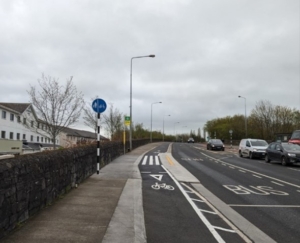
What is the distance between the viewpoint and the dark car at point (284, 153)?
21047 mm

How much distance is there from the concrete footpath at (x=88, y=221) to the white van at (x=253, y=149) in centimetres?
2050

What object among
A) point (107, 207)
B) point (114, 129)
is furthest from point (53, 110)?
point (114, 129)

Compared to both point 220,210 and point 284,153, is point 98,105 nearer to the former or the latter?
point 220,210

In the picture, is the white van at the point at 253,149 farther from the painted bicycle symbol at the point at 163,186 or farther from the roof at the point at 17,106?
the roof at the point at 17,106

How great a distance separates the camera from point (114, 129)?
42.3m

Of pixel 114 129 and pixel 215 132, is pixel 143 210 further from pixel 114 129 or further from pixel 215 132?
pixel 215 132

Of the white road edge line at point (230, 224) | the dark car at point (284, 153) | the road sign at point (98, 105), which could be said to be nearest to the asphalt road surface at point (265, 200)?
the white road edge line at point (230, 224)

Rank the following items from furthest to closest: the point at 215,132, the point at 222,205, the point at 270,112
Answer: the point at 215,132 < the point at 270,112 < the point at 222,205

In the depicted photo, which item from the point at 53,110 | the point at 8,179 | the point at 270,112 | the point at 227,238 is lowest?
the point at 227,238

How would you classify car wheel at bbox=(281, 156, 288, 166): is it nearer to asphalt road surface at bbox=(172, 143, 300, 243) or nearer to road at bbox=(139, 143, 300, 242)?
asphalt road surface at bbox=(172, 143, 300, 243)

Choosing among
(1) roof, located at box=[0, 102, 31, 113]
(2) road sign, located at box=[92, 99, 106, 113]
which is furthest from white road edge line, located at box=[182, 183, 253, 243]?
(1) roof, located at box=[0, 102, 31, 113]

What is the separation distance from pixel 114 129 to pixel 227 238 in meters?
36.9

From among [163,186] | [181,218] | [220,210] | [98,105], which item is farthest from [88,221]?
[98,105]

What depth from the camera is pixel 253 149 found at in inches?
1108
